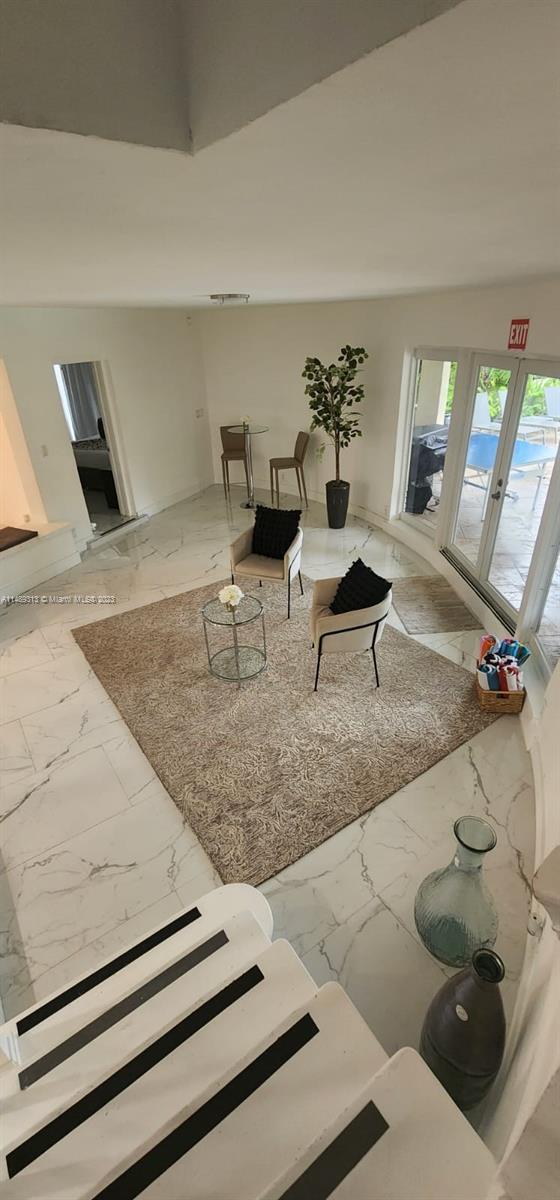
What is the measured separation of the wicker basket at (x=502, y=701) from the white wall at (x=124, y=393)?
4.59m

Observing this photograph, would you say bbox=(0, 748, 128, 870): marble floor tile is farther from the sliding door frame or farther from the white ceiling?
the sliding door frame

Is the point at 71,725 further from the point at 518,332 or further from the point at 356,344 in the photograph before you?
the point at 356,344

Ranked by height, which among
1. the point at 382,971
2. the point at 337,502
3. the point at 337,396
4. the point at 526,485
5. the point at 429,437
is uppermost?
the point at 337,396

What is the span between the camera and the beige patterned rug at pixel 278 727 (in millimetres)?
2613

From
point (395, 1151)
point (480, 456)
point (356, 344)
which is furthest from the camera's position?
point (356, 344)

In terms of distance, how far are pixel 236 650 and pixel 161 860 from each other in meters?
1.50

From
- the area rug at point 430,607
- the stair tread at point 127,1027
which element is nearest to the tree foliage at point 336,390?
the area rug at point 430,607

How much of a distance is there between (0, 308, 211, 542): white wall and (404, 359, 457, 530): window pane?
129 inches

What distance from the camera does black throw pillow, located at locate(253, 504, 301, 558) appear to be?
435cm

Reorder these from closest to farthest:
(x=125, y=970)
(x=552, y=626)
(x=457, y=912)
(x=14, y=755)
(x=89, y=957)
Result: (x=125, y=970) < (x=457, y=912) < (x=89, y=957) < (x=14, y=755) < (x=552, y=626)

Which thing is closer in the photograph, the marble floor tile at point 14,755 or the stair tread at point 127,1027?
the stair tread at point 127,1027

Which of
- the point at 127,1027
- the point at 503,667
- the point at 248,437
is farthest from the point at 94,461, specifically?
the point at 127,1027

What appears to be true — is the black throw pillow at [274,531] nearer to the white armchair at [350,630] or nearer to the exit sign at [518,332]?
the white armchair at [350,630]

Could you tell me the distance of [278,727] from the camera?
126 inches
